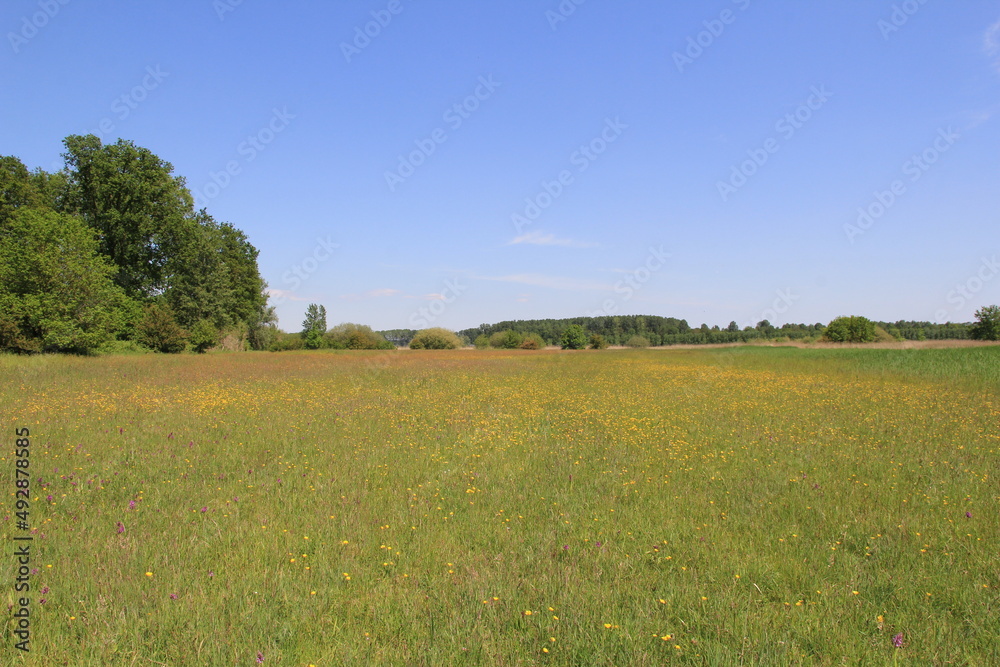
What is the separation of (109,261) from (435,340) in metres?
35.8

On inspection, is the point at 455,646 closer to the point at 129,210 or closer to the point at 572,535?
the point at 572,535

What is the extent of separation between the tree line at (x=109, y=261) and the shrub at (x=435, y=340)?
21.7 m

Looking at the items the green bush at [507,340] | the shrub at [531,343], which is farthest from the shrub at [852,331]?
the green bush at [507,340]

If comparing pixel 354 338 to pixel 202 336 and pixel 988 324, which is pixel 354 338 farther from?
pixel 988 324

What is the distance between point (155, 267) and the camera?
41.2 m

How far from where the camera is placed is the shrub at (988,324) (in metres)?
65.9

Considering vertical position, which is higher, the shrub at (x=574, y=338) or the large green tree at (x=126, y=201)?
the large green tree at (x=126, y=201)

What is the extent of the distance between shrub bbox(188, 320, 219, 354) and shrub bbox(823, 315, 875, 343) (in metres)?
95.0

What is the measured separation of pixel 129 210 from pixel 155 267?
5.15 meters

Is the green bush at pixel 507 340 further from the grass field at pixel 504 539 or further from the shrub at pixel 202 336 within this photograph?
the grass field at pixel 504 539

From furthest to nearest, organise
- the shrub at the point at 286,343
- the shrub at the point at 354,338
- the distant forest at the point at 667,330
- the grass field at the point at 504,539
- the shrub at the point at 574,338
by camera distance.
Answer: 1. the distant forest at the point at 667,330
2. the shrub at the point at 574,338
3. the shrub at the point at 354,338
4. the shrub at the point at 286,343
5. the grass field at the point at 504,539

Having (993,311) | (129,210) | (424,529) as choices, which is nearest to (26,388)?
(424,529)

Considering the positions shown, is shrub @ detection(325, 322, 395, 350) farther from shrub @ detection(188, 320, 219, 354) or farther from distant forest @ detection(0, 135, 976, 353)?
shrub @ detection(188, 320, 219, 354)

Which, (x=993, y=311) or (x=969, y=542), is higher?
(x=993, y=311)
